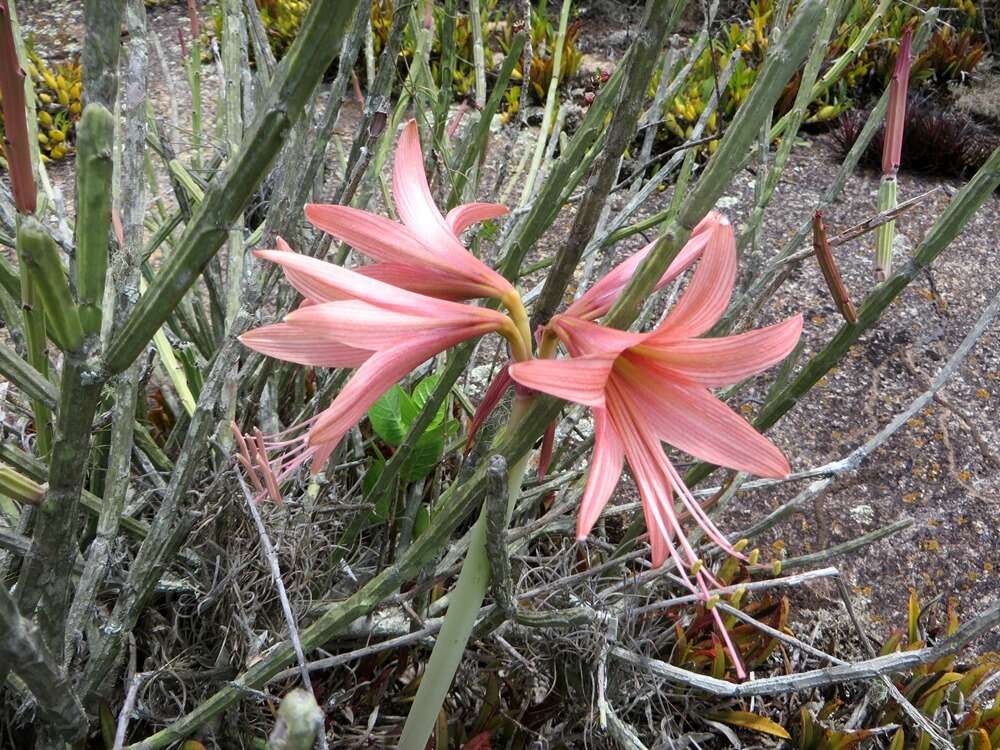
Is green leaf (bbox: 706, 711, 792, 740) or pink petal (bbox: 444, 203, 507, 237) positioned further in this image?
green leaf (bbox: 706, 711, 792, 740)

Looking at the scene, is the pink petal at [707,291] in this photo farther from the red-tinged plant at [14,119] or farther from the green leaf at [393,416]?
the green leaf at [393,416]

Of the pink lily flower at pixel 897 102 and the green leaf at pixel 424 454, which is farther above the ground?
the pink lily flower at pixel 897 102

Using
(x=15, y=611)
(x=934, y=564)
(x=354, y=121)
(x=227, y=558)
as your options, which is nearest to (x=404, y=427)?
(x=227, y=558)

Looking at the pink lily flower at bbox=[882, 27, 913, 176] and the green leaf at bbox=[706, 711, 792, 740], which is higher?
the pink lily flower at bbox=[882, 27, 913, 176]

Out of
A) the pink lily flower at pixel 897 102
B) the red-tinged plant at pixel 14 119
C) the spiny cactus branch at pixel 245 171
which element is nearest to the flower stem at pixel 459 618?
the spiny cactus branch at pixel 245 171

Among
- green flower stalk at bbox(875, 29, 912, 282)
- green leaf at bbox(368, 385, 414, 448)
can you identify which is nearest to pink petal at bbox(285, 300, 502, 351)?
green flower stalk at bbox(875, 29, 912, 282)

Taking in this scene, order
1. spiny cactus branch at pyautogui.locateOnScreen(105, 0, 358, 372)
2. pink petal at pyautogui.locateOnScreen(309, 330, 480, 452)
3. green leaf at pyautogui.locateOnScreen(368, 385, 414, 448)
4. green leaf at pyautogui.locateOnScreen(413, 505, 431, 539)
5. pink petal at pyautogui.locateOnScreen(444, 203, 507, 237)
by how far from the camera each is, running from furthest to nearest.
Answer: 1. green leaf at pyautogui.locateOnScreen(413, 505, 431, 539)
2. green leaf at pyautogui.locateOnScreen(368, 385, 414, 448)
3. pink petal at pyautogui.locateOnScreen(444, 203, 507, 237)
4. pink petal at pyautogui.locateOnScreen(309, 330, 480, 452)
5. spiny cactus branch at pyautogui.locateOnScreen(105, 0, 358, 372)

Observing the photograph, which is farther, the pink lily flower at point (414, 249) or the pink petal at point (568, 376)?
the pink lily flower at point (414, 249)

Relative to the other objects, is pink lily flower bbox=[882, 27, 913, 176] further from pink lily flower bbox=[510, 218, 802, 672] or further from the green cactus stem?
the green cactus stem
